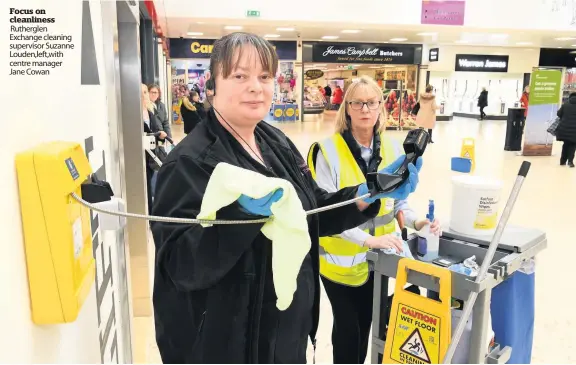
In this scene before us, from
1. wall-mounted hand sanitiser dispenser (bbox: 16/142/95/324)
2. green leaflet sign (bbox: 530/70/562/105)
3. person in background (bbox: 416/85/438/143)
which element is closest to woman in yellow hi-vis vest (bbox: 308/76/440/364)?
wall-mounted hand sanitiser dispenser (bbox: 16/142/95/324)

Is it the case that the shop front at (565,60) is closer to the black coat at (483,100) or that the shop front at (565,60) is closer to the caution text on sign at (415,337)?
the black coat at (483,100)

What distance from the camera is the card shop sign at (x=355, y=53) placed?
1517 cm

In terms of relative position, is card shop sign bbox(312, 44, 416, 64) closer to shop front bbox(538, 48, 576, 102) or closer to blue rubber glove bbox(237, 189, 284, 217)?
shop front bbox(538, 48, 576, 102)

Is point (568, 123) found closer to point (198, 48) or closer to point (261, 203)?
point (261, 203)

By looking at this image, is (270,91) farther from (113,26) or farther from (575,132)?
(575,132)

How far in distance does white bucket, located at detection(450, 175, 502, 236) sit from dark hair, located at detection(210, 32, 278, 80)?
4.02 ft

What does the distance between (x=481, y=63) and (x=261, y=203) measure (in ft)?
70.1

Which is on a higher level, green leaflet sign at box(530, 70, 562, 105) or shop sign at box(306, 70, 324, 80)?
shop sign at box(306, 70, 324, 80)

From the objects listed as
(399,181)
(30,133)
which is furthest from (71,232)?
(399,181)

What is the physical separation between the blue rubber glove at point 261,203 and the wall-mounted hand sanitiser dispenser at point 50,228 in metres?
0.31

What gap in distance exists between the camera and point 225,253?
3.51ft

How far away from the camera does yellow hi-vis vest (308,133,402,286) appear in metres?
2.16

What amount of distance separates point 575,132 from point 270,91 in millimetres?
9411

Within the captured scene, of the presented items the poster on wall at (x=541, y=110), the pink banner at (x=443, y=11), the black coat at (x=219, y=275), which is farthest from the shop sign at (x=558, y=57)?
the black coat at (x=219, y=275)
